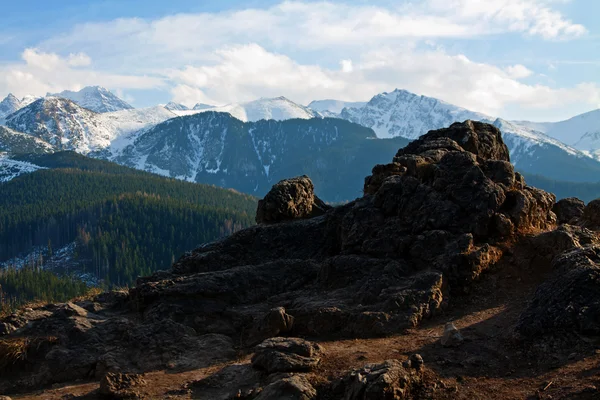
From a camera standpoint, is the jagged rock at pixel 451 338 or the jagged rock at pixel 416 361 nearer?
the jagged rock at pixel 416 361

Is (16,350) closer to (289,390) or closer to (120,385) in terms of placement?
(120,385)

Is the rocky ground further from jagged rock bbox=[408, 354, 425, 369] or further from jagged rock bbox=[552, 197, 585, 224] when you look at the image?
jagged rock bbox=[552, 197, 585, 224]

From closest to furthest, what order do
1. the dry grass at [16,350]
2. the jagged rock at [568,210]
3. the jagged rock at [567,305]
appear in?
the jagged rock at [567,305] → the dry grass at [16,350] → the jagged rock at [568,210]

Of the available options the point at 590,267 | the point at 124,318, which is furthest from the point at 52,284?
the point at 590,267

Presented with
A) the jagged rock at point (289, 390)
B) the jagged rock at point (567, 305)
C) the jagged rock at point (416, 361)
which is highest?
Result: the jagged rock at point (567, 305)

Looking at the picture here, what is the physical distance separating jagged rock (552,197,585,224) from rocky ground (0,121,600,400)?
6.45ft

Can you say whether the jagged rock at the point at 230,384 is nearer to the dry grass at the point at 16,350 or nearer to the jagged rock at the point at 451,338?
the jagged rock at the point at 451,338

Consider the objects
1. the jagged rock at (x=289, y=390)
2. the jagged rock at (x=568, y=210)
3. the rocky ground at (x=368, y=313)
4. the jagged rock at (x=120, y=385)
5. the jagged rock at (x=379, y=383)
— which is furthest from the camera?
the jagged rock at (x=568, y=210)

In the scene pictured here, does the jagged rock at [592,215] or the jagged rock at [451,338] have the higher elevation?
the jagged rock at [592,215]

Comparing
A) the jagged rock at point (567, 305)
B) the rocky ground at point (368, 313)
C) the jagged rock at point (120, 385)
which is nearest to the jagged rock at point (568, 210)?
the rocky ground at point (368, 313)

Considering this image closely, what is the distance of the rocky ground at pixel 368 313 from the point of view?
1347 centimetres

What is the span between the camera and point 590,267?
51.2 ft

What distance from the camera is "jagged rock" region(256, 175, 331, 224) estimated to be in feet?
86.3

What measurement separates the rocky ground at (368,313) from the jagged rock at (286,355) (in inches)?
1.6
